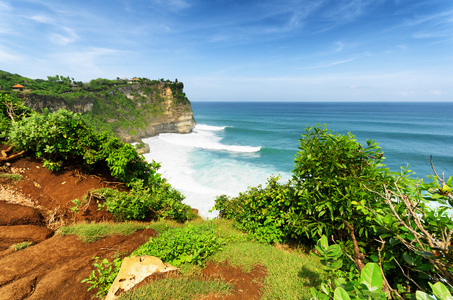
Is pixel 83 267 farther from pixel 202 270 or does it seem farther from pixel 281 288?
pixel 281 288

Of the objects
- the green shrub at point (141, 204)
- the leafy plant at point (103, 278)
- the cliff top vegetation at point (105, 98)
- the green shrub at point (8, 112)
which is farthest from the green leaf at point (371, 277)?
the cliff top vegetation at point (105, 98)

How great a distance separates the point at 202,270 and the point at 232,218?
3861mm

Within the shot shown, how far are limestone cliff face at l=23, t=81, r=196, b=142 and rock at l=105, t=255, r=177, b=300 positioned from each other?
161 feet

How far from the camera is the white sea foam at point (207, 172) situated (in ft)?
64.5

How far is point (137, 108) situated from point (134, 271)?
6110 cm

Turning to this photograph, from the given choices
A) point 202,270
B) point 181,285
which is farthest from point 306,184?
point 181,285

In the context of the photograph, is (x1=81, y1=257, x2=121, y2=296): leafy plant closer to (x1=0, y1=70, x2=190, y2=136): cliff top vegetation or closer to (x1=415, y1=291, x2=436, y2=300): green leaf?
(x1=415, y1=291, x2=436, y2=300): green leaf

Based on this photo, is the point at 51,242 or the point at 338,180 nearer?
the point at 338,180

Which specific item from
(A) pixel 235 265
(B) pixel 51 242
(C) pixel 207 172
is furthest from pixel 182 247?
(C) pixel 207 172

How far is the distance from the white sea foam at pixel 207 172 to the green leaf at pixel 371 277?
13.6 meters

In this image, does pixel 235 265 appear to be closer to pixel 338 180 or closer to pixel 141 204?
pixel 338 180

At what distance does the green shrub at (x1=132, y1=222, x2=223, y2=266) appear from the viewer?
4250 mm

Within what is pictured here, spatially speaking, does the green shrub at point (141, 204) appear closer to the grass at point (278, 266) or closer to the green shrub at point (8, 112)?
the grass at point (278, 266)

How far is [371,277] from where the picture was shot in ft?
4.33
